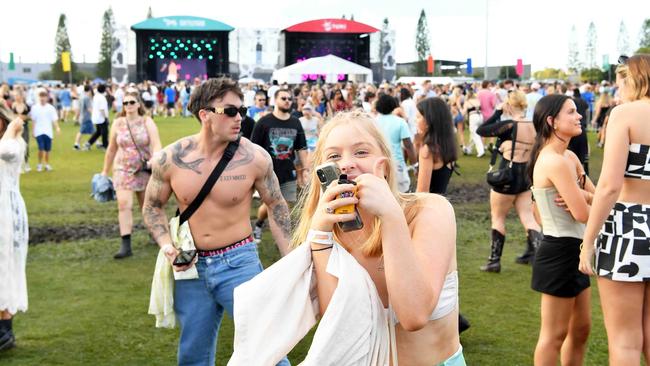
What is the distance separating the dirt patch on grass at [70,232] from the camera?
1018 centimetres

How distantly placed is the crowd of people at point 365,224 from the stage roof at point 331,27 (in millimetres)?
47860

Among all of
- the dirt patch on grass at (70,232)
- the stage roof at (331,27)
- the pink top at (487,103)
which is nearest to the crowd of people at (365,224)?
the dirt patch on grass at (70,232)

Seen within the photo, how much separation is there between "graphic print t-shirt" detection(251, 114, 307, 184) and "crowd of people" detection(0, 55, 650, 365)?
18 mm

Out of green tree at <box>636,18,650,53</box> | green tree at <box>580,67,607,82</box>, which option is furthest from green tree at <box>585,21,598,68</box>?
green tree at <box>580,67,607,82</box>

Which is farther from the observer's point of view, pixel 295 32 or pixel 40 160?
pixel 295 32

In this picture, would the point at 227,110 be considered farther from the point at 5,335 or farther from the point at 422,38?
the point at 422,38

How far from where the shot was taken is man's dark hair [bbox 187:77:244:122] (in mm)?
4402

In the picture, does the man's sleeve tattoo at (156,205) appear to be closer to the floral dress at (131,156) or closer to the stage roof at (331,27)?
the floral dress at (131,156)

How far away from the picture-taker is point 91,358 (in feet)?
18.9

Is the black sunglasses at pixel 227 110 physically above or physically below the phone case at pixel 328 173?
above

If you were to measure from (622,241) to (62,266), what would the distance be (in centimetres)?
684

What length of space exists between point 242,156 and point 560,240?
202cm

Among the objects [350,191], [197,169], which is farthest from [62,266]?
[350,191]

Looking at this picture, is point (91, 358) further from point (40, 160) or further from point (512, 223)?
point (40, 160)
